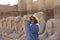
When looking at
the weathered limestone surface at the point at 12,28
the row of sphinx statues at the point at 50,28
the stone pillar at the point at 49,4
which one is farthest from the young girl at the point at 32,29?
the stone pillar at the point at 49,4

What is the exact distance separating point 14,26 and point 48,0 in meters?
1.78

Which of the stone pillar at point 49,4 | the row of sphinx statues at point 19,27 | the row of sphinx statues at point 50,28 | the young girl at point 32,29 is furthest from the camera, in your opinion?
the stone pillar at point 49,4

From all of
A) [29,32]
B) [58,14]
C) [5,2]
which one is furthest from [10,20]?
[58,14]

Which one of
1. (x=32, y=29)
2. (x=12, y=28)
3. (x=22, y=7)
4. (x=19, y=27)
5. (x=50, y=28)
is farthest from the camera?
(x=22, y=7)

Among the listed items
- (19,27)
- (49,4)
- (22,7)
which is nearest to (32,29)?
(19,27)

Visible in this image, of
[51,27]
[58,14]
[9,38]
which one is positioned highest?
[58,14]

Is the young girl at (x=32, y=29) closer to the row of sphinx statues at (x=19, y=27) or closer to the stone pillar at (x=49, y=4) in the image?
the row of sphinx statues at (x=19, y=27)

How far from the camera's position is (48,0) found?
9352 mm

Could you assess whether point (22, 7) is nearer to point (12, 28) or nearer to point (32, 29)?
point (12, 28)

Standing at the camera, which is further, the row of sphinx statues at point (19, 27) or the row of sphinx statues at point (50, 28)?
the row of sphinx statues at point (19, 27)

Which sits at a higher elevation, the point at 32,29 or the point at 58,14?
the point at 58,14

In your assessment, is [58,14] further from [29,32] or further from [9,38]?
[9,38]

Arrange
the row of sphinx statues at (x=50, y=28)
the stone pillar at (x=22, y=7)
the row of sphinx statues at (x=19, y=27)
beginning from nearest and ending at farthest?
the row of sphinx statues at (x=50, y=28) < the row of sphinx statues at (x=19, y=27) < the stone pillar at (x=22, y=7)

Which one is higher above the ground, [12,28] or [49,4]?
[49,4]
